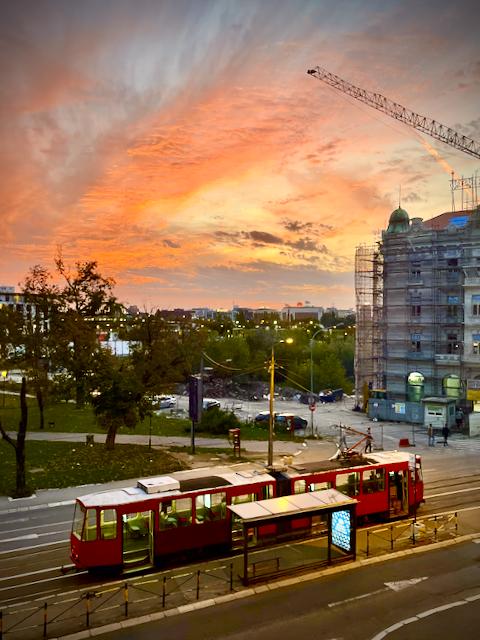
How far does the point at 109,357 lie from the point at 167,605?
2442cm

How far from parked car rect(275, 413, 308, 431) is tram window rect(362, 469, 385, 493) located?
79.5ft

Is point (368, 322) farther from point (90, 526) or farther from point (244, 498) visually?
point (90, 526)

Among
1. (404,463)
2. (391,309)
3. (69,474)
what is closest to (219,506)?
(404,463)

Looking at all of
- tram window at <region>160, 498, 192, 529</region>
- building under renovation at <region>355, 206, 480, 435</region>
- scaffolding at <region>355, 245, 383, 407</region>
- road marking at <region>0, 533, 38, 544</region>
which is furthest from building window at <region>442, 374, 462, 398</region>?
road marking at <region>0, 533, 38, 544</region>

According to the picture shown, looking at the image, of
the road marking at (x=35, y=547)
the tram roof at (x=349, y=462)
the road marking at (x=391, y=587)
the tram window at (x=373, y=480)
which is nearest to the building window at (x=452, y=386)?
the tram roof at (x=349, y=462)

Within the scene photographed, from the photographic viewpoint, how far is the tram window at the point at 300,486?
71.1 ft

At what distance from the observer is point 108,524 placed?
18453mm

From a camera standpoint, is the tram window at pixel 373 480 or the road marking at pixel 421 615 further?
the tram window at pixel 373 480

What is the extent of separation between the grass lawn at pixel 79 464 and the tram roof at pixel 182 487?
10943mm

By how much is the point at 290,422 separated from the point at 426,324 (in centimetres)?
2024

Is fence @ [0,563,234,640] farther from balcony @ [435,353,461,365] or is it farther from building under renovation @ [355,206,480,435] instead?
balcony @ [435,353,461,365]

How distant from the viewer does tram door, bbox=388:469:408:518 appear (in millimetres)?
24125

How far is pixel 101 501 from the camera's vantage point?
18.7 metres

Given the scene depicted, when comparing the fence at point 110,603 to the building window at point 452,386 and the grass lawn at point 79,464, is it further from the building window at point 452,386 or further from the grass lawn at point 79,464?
the building window at point 452,386
